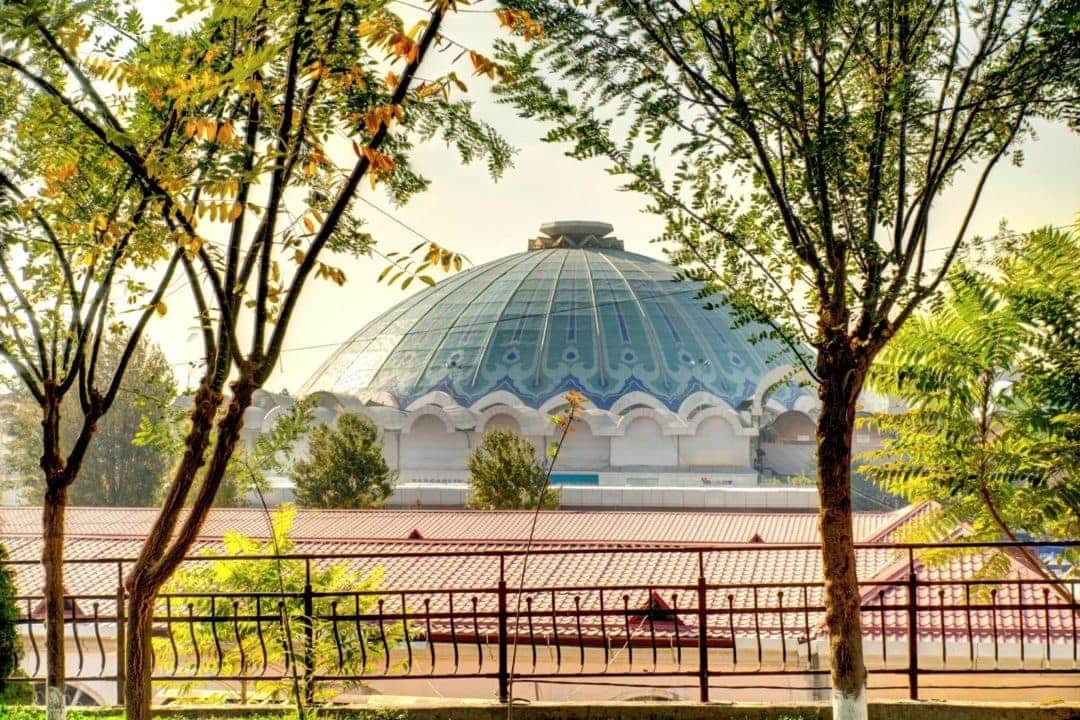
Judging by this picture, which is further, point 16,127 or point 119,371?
point 16,127

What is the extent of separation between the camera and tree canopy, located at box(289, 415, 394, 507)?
36625 mm

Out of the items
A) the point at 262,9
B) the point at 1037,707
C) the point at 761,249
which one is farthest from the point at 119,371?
the point at 1037,707

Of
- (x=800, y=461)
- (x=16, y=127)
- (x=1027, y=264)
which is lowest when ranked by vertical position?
(x=800, y=461)

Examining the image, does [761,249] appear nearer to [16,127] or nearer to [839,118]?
[839,118]

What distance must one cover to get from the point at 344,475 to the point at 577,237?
3060 cm

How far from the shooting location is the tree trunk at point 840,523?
15.8ft

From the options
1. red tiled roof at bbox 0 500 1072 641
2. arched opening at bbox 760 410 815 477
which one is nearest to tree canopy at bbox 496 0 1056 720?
red tiled roof at bbox 0 500 1072 641

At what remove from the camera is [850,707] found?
4.86 meters

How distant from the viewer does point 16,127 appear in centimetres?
596

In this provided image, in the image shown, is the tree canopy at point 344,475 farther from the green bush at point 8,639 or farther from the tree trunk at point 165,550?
the tree trunk at point 165,550

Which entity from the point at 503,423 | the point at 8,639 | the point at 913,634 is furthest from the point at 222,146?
the point at 503,423

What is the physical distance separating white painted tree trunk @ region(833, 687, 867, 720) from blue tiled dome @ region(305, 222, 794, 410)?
4656 centimetres

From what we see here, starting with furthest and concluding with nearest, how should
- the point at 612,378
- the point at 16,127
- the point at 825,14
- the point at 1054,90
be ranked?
→ 1. the point at 612,378
2. the point at 16,127
3. the point at 1054,90
4. the point at 825,14

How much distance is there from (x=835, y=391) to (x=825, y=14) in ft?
4.91
